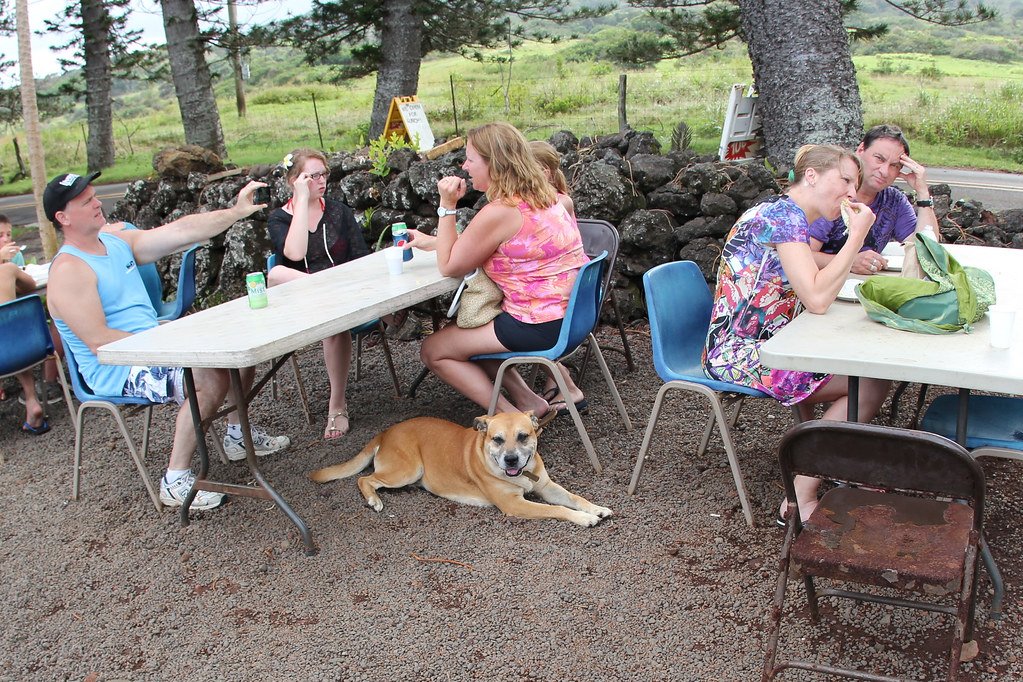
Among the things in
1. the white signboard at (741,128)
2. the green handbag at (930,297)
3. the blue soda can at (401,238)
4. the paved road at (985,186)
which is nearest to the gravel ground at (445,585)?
the green handbag at (930,297)

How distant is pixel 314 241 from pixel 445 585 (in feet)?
8.41

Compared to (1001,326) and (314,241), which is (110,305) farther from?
(1001,326)

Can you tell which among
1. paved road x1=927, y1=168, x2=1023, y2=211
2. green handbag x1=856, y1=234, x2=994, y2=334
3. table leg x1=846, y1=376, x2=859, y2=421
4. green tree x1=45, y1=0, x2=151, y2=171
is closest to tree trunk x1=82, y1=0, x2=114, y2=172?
green tree x1=45, y1=0, x2=151, y2=171

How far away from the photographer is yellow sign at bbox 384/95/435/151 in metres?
8.47

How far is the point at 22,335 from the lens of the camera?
483 centimetres

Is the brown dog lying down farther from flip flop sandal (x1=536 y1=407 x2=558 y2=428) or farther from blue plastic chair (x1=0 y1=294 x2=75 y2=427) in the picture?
blue plastic chair (x1=0 y1=294 x2=75 y2=427)

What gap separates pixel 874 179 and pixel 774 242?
1.18 m

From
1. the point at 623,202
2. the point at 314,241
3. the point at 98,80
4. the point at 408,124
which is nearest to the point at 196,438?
the point at 314,241

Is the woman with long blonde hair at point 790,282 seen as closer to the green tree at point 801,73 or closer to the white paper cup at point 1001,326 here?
the white paper cup at point 1001,326

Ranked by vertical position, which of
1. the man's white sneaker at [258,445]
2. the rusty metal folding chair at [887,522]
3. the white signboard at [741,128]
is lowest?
the man's white sneaker at [258,445]

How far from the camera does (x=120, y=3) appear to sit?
19109mm

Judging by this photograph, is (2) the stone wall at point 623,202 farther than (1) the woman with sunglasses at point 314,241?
Yes

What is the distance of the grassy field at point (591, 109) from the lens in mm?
15734

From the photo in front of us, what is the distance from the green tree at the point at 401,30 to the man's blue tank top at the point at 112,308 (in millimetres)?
7519
